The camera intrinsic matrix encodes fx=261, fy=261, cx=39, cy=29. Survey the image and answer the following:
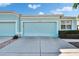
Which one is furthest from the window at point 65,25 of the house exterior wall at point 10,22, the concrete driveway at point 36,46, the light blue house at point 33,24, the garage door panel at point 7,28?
the garage door panel at point 7,28

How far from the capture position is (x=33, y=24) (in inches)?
361

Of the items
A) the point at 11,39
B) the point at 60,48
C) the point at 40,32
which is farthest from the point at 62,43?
the point at 11,39

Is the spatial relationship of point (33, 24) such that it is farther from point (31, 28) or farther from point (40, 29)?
point (40, 29)

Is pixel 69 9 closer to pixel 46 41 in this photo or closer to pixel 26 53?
pixel 46 41

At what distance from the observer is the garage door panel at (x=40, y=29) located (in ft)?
29.4

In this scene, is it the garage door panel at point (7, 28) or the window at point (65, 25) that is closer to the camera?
the garage door panel at point (7, 28)

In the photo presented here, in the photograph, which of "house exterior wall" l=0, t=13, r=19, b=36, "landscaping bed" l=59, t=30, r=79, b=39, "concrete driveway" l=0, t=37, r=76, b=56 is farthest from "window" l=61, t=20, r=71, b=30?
"house exterior wall" l=0, t=13, r=19, b=36

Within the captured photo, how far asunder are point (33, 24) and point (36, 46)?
80 centimetres

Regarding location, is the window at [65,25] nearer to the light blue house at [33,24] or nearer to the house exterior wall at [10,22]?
the light blue house at [33,24]

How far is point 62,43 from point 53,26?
2.23 feet

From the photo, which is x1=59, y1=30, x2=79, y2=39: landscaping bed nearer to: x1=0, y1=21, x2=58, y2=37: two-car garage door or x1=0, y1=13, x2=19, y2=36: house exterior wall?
x1=0, y1=21, x2=58, y2=37: two-car garage door

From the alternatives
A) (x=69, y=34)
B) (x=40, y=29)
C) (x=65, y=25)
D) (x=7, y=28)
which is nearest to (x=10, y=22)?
(x=7, y=28)

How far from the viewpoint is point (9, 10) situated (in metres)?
9.03

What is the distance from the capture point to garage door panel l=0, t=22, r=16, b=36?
8922 millimetres
